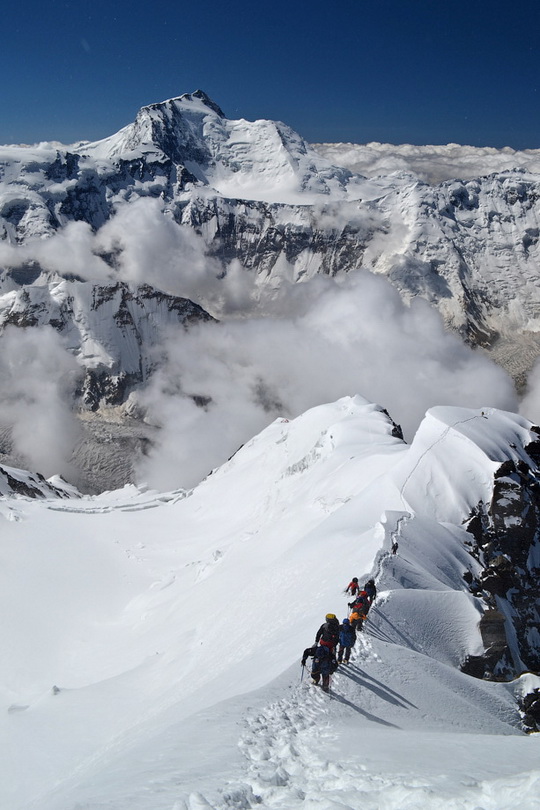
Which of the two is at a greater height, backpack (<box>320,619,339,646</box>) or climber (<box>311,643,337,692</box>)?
backpack (<box>320,619,339,646</box>)

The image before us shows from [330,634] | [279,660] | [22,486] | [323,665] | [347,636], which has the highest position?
[330,634]

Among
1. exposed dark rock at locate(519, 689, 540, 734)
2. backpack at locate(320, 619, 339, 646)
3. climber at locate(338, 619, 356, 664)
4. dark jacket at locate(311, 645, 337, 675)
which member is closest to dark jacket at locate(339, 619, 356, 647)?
climber at locate(338, 619, 356, 664)

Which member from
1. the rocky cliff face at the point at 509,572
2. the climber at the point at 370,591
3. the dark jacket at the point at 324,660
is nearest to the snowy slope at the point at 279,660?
the climber at the point at 370,591

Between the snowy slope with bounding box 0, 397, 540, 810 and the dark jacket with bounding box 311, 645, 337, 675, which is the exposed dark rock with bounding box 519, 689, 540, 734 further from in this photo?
the dark jacket with bounding box 311, 645, 337, 675

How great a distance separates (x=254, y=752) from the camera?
14383 millimetres

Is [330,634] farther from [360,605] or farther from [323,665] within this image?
[360,605]

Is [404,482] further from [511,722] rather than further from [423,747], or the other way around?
[423,747]

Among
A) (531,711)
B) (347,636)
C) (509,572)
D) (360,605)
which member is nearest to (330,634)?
(347,636)

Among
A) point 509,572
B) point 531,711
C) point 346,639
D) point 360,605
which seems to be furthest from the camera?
point 509,572

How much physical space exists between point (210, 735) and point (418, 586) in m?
15.8

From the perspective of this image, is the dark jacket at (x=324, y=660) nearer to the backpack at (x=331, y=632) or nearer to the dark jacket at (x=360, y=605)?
the backpack at (x=331, y=632)

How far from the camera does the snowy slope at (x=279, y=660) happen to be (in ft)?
42.2

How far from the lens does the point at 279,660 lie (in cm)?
2258

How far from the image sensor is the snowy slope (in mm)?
12867
